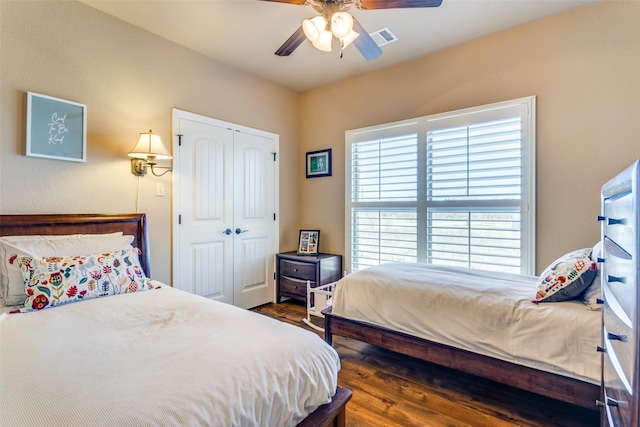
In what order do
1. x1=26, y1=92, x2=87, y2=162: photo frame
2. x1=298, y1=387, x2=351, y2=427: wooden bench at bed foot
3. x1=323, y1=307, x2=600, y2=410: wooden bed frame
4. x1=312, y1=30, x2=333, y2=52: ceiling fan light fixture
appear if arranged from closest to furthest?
1. x1=298, y1=387, x2=351, y2=427: wooden bench at bed foot
2. x1=323, y1=307, x2=600, y2=410: wooden bed frame
3. x1=312, y1=30, x2=333, y2=52: ceiling fan light fixture
4. x1=26, y1=92, x2=87, y2=162: photo frame

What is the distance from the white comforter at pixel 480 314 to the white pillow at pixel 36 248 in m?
1.75

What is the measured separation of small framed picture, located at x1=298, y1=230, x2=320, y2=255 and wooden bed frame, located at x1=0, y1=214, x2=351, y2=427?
1856 millimetres

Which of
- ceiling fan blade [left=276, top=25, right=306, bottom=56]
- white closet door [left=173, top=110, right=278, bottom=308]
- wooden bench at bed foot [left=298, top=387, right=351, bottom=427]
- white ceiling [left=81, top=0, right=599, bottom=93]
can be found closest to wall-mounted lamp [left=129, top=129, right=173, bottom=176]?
white closet door [left=173, top=110, right=278, bottom=308]

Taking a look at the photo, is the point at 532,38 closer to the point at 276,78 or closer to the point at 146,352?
the point at 276,78

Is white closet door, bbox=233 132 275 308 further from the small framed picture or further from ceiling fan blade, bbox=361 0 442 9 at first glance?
ceiling fan blade, bbox=361 0 442 9

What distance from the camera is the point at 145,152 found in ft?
8.04

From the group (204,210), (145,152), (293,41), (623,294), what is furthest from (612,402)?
(204,210)

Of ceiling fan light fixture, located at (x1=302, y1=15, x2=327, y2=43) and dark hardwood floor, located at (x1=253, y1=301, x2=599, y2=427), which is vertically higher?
ceiling fan light fixture, located at (x1=302, y1=15, x2=327, y2=43)

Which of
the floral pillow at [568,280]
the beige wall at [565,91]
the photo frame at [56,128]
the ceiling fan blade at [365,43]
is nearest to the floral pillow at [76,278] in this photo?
the photo frame at [56,128]

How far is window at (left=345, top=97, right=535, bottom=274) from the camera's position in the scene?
8.74 feet

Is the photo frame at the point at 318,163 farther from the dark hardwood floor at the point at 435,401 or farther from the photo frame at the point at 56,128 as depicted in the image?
the photo frame at the point at 56,128

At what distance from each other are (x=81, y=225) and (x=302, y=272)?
2170 mm

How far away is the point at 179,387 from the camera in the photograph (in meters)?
0.90

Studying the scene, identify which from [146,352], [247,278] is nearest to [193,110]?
[247,278]
